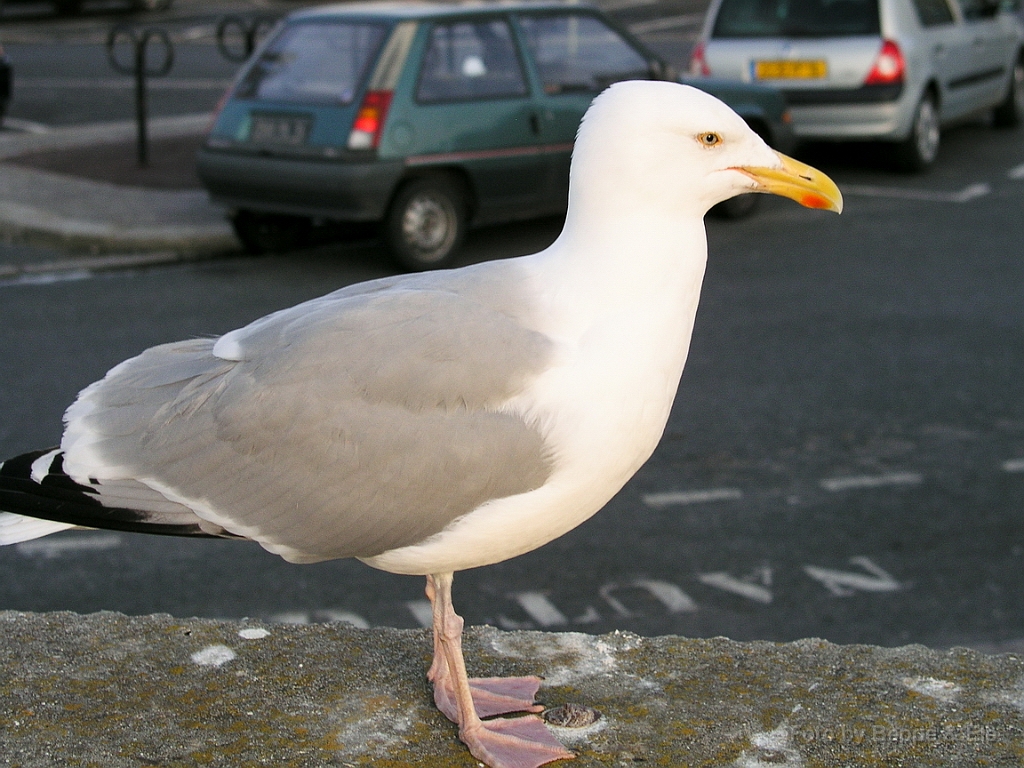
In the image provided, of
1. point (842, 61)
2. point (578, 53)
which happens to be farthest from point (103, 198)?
point (842, 61)

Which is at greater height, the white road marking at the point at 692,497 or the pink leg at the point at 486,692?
the pink leg at the point at 486,692

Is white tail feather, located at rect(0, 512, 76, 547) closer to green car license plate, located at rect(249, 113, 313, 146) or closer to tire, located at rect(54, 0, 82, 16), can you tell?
green car license plate, located at rect(249, 113, 313, 146)

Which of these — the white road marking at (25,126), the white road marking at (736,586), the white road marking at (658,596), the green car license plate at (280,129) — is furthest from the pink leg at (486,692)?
the white road marking at (25,126)

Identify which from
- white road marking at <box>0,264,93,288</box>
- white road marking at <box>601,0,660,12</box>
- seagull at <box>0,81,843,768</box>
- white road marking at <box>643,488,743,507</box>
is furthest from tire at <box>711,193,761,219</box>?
white road marking at <box>601,0,660,12</box>

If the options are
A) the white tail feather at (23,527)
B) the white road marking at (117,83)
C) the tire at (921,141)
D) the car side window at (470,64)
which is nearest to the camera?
the white tail feather at (23,527)

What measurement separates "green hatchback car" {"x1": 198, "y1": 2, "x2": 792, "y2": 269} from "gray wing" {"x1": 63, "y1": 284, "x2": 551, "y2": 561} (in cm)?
619

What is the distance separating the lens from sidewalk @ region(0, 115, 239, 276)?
10055mm

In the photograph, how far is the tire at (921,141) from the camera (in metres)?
12.5

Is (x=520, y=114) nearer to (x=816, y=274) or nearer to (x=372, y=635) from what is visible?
(x=816, y=274)

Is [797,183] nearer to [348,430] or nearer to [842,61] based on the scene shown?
[348,430]

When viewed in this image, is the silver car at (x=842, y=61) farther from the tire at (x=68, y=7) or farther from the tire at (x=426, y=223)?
the tire at (x=68, y=7)

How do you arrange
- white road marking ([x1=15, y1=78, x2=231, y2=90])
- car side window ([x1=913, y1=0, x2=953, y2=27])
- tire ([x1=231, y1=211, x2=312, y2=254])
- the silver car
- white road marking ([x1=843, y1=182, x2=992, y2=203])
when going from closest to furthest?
tire ([x1=231, y1=211, x2=312, y2=254]) → white road marking ([x1=843, y1=182, x2=992, y2=203]) → the silver car → car side window ([x1=913, y1=0, x2=953, y2=27]) → white road marking ([x1=15, y1=78, x2=231, y2=90])

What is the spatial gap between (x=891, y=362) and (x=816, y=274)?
1.93 metres

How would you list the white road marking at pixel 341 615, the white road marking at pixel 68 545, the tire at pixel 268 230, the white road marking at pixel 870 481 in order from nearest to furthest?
the white road marking at pixel 341 615, the white road marking at pixel 68 545, the white road marking at pixel 870 481, the tire at pixel 268 230
